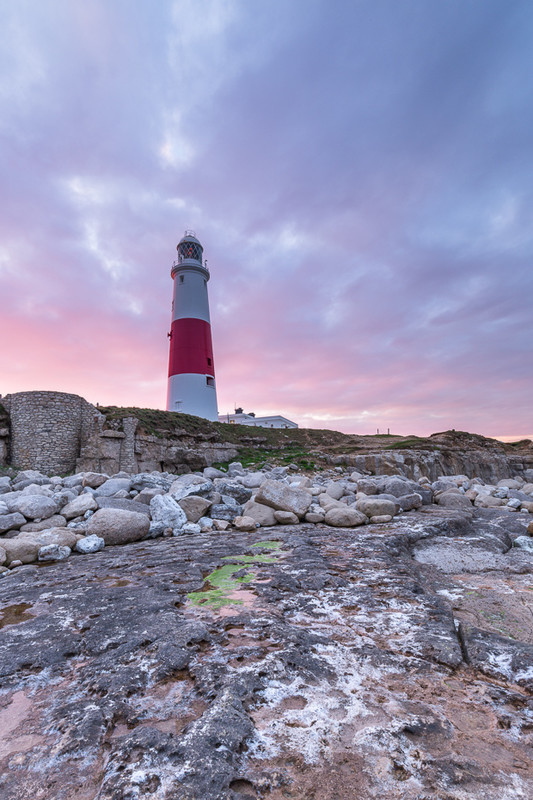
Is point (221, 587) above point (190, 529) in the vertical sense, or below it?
below

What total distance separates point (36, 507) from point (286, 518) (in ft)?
14.9

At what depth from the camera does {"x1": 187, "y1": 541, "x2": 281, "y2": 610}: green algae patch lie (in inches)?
123

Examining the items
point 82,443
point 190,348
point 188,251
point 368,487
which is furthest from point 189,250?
point 368,487

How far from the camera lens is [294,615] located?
279 cm

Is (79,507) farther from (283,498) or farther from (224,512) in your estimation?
(283,498)

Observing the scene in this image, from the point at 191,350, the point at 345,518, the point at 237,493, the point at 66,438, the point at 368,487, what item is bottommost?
the point at 345,518

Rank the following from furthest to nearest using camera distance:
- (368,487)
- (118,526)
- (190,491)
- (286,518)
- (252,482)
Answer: (252,482), (368,487), (190,491), (286,518), (118,526)

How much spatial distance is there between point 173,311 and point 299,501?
2580 centimetres

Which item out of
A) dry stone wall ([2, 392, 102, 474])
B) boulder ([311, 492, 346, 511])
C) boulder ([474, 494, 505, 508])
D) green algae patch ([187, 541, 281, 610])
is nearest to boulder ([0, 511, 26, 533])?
green algae patch ([187, 541, 281, 610])

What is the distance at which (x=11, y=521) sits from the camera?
596 centimetres

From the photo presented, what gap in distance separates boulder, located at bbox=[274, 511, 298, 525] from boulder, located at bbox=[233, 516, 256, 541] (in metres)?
0.60

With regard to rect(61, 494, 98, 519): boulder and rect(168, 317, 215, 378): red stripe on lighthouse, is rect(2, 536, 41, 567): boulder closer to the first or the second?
rect(61, 494, 98, 519): boulder

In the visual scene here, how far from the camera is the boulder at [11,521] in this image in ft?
19.2

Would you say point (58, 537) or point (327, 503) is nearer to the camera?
point (58, 537)
